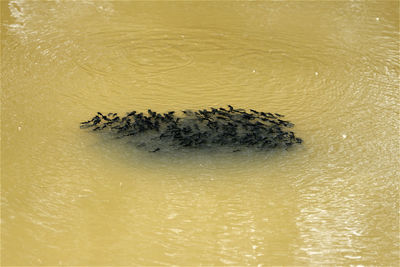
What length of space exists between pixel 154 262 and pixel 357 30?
4572mm

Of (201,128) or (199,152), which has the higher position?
(201,128)

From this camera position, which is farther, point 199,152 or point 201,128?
point 201,128

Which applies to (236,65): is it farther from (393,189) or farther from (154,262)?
(154,262)

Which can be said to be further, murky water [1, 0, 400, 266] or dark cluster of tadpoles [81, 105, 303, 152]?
dark cluster of tadpoles [81, 105, 303, 152]

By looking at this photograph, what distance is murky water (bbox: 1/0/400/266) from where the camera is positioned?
11.2 feet

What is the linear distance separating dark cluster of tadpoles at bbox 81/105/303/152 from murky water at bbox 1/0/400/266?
15 centimetres

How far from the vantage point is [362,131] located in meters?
4.68

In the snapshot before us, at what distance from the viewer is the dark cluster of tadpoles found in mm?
4445

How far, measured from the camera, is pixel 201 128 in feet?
15.3

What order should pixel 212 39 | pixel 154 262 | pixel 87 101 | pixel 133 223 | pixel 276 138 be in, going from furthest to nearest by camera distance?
pixel 212 39, pixel 87 101, pixel 276 138, pixel 133 223, pixel 154 262

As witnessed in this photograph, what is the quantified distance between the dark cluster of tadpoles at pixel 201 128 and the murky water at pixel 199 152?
0.49 feet

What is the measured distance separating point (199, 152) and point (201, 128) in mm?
386

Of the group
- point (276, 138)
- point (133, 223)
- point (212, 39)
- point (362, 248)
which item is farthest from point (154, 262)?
point (212, 39)

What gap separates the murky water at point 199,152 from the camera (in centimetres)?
341
